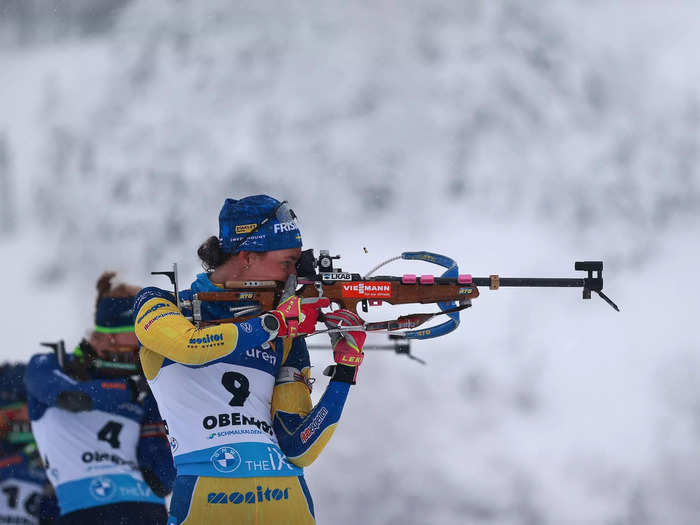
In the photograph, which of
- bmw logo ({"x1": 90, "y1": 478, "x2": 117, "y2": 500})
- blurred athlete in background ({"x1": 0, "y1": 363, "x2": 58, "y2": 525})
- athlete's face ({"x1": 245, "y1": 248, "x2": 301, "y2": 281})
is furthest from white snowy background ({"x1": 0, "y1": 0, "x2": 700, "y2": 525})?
athlete's face ({"x1": 245, "y1": 248, "x2": 301, "y2": 281})

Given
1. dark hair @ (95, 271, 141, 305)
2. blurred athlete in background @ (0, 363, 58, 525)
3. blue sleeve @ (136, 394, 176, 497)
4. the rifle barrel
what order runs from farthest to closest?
blurred athlete in background @ (0, 363, 58, 525) < dark hair @ (95, 271, 141, 305) < blue sleeve @ (136, 394, 176, 497) < the rifle barrel

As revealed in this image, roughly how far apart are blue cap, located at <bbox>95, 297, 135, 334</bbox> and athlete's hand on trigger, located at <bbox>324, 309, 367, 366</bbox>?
2032mm

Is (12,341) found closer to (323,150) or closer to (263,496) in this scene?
(323,150)

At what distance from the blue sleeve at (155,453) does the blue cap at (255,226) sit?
1.54 meters

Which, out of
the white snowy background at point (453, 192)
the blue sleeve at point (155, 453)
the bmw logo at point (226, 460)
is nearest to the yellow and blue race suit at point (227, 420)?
the bmw logo at point (226, 460)

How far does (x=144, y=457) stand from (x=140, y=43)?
5.01 m

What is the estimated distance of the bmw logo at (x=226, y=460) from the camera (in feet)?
9.56

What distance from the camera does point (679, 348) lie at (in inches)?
276

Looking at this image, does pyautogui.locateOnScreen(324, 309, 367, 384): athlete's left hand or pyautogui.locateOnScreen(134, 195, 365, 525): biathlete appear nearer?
pyautogui.locateOnScreen(134, 195, 365, 525): biathlete


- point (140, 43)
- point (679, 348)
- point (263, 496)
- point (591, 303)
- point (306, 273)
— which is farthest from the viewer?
point (140, 43)

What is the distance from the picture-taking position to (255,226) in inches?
121

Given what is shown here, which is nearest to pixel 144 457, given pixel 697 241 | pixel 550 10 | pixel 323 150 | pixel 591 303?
pixel 323 150

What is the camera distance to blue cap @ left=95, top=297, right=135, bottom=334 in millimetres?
4812

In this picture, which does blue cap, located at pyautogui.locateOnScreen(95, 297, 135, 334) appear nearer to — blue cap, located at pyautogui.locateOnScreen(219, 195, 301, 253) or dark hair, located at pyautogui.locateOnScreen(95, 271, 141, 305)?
dark hair, located at pyautogui.locateOnScreen(95, 271, 141, 305)
